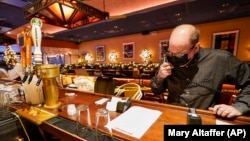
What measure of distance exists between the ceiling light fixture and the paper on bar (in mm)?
1682

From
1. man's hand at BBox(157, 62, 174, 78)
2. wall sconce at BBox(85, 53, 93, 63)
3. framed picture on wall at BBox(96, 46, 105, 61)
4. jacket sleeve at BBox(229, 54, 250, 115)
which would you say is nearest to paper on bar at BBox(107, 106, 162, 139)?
man's hand at BBox(157, 62, 174, 78)

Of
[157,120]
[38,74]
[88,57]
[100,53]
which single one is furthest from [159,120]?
[88,57]

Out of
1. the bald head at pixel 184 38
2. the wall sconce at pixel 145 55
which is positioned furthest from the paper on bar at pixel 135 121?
the wall sconce at pixel 145 55

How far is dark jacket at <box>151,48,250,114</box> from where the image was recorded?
1.13 metres

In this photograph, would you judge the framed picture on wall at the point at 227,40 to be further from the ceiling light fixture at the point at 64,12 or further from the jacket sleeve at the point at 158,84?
the jacket sleeve at the point at 158,84

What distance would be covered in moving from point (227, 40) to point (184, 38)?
837cm

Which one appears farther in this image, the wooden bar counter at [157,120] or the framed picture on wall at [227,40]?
the framed picture on wall at [227,40]

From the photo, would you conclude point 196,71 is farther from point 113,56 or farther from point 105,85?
point 113,56

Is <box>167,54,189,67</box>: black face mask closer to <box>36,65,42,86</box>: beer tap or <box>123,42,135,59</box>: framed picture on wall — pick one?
<box>36,65,42,86</box>: beer tap

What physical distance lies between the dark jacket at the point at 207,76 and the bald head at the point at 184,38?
0.71 ft

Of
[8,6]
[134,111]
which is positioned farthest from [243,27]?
[8,6]

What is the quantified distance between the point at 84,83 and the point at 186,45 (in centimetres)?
178

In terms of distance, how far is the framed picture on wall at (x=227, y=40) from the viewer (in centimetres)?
726

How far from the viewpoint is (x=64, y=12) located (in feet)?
6.68
